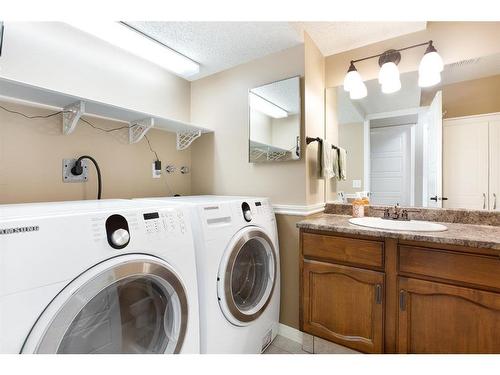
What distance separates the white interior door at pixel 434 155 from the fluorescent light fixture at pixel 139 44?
5.77 ft

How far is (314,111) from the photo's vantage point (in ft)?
5.96

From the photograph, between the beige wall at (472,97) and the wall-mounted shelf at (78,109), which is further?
the beige wall at (472,97)

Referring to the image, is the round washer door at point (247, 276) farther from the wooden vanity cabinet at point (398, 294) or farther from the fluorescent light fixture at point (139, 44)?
the fluorescent light fixture at point (139, 44)

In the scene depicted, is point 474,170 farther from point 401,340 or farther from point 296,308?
point 296,308

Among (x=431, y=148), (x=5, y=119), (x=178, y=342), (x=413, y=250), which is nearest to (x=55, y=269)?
(x=178, y=342)

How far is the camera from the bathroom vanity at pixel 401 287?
1082 millimetres

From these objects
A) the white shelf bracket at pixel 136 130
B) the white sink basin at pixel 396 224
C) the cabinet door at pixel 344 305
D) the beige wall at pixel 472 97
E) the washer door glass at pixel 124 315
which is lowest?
the cabinet door at pixel 344 305

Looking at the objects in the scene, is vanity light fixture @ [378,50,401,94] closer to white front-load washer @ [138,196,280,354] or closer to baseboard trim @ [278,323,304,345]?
white front-load washer @ [138,196,280,354]

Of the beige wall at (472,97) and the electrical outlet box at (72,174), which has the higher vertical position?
the beige wall at (472,97)

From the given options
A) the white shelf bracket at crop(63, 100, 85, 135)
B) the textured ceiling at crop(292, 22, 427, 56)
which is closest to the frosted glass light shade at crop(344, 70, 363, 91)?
the textured ceiling at crop(292, 22, 427, 56)

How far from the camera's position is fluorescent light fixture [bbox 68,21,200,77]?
143cm

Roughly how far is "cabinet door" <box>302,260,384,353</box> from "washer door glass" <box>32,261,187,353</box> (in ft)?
2.78

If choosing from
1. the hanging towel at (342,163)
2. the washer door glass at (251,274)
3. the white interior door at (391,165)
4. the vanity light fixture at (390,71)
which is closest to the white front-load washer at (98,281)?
the washer door glass at (251,274)

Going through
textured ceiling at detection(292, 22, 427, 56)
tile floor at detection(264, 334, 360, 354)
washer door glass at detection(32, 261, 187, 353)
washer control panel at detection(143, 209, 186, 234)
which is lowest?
tile floor at detection(264, 334, 360, 354)
